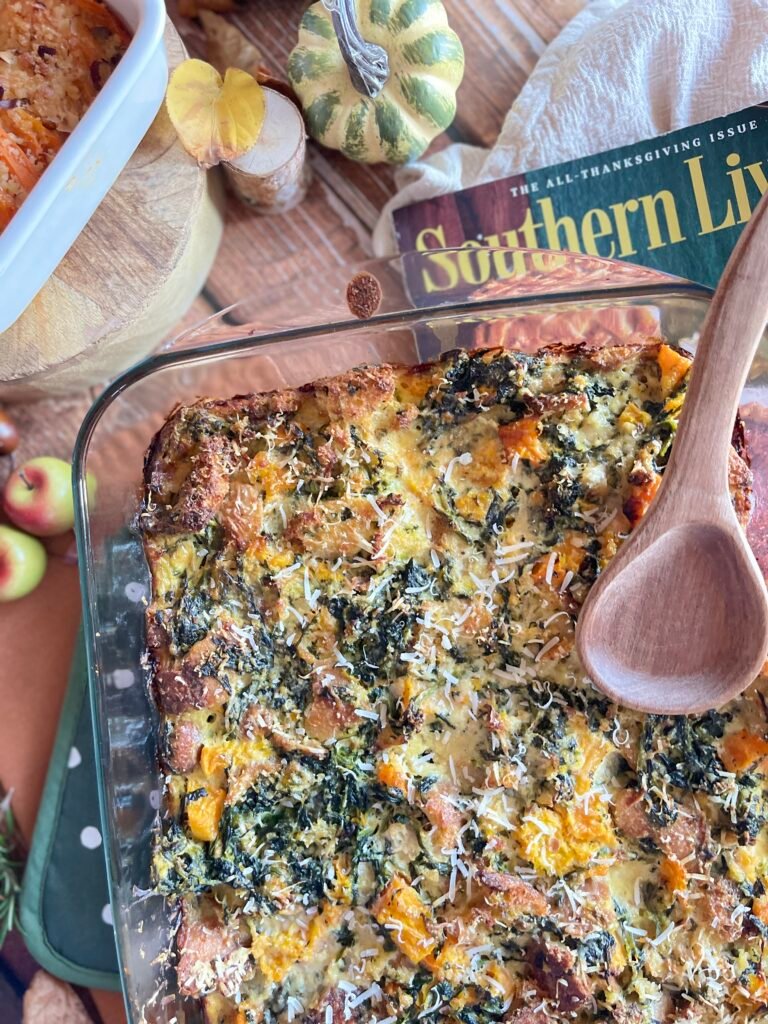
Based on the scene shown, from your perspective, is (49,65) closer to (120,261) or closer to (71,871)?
(120,261)

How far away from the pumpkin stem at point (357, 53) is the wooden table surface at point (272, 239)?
27 centimetres

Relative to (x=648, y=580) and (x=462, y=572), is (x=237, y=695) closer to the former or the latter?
(x=462, y=572)

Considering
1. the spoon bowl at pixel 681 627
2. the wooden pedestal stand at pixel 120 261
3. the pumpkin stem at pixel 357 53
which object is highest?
the pumpkin stem at pixel 357 53

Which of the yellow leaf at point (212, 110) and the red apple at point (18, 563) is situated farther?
the red apple at point (18, 563)

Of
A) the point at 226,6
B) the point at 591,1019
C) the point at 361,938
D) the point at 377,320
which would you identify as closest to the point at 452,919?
the point at 361,938

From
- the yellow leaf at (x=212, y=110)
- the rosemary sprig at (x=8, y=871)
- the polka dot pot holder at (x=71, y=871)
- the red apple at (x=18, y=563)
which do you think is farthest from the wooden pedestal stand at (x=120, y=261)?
the rosemary sprig at (x=8, y=871)

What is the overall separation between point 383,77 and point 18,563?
122 cm

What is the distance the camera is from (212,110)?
5.48 ft

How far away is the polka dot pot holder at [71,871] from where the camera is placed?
1.91 meters

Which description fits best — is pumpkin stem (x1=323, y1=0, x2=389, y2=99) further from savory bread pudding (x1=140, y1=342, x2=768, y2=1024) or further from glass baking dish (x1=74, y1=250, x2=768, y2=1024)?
savory bread pudding (x1=140, y1=342, x2=768, y2=1024)

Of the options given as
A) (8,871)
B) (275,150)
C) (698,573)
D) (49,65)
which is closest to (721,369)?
(698,573)

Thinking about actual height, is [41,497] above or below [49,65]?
below

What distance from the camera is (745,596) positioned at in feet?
4.81

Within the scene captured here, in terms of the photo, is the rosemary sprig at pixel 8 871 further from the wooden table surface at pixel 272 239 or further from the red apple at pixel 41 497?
the red apple at pixel 41 497
